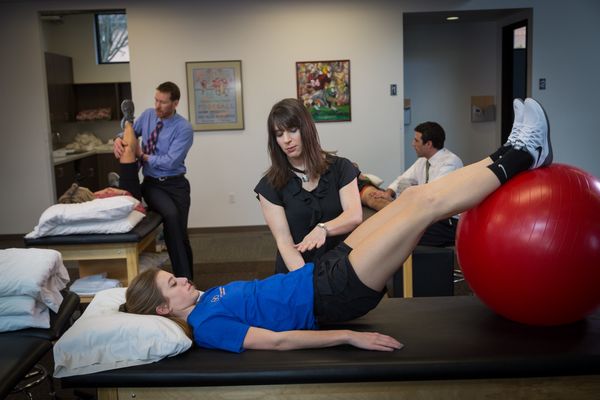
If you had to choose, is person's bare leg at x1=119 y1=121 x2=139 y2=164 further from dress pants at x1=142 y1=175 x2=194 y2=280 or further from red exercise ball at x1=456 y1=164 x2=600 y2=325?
red exercise ball at x1=456 y1=164 x2=600 y2=325

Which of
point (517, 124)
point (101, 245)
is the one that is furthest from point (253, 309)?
point (101, 245)

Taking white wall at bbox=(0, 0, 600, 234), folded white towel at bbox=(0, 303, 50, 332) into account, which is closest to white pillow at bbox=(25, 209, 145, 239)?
folded white towel at bbox=(0, 303, 50, 332)

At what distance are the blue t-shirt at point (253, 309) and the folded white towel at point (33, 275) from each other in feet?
2.11

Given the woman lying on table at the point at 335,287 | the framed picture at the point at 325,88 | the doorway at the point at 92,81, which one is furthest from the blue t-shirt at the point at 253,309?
the doorway at the point at 92,81

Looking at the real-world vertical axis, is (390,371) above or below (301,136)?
below

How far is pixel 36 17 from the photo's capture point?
6438 mm

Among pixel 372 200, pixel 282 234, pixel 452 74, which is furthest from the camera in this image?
pixel 452 74

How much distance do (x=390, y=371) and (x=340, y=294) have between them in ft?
1.20

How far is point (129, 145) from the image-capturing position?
4234 mm

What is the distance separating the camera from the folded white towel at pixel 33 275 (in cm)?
225

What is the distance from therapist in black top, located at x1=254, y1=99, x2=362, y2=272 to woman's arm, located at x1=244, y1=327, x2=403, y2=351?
1.97 ft

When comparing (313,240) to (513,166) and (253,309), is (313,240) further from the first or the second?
(513,166)

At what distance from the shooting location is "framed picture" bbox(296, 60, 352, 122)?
6.53 metres

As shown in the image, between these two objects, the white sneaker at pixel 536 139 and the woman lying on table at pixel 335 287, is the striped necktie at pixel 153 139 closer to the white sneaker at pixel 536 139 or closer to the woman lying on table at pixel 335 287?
the woman lying on table at pixel 335 287
